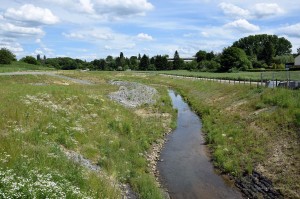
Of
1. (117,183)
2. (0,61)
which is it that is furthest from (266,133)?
(0,61)

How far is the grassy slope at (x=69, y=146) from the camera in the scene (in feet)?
39.6

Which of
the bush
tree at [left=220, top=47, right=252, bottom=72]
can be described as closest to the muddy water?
tree at [left=220, top=47, right=252, bottom=72]

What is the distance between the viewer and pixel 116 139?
910 inches

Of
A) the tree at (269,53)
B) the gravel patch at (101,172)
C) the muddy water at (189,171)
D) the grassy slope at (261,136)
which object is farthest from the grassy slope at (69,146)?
the tree at (269,53)

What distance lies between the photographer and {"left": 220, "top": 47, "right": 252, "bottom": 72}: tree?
136 m

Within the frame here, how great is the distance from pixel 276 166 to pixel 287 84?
20.6 m

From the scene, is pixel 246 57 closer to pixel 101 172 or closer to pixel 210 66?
pixel 210 66

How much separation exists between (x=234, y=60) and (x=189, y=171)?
122 m

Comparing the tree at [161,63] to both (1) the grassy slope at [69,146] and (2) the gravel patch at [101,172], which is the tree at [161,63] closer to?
(1) the grassy slope at [69,146]

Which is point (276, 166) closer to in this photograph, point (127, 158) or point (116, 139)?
point (127, 158)

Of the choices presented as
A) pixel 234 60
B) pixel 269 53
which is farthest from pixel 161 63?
pixel 234 60

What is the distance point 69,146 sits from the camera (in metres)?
19.0

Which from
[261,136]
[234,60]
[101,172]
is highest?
[234,60]

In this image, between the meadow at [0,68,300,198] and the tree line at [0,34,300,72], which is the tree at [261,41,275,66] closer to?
the tree line at [0,34,300,72]
